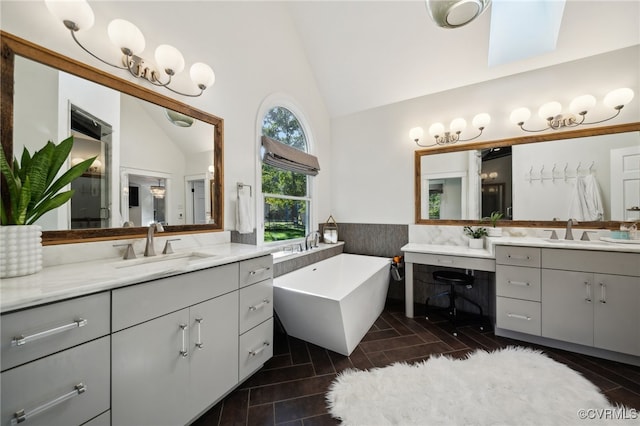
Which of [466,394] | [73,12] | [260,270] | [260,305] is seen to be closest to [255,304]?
[260,305]

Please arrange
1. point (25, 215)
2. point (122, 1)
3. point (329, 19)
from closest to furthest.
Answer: point (25, 215) < point (122, 1) < point (329, 19)

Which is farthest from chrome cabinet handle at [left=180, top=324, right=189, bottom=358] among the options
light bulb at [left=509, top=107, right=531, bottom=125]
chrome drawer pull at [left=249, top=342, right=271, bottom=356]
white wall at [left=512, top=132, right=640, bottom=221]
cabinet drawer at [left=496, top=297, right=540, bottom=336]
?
light bulb at [left=509, top=107, right=531, bottom=125]

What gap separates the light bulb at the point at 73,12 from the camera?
45.4 inches

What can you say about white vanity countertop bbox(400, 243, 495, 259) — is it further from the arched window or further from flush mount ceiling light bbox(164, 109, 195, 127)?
flush mount ceiling light bbox(164, 109, 195, 127)

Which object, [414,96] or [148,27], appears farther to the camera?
[414,96]

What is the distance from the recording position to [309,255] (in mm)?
2754

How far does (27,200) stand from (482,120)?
363 cm

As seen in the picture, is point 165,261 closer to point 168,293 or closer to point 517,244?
point 168,293

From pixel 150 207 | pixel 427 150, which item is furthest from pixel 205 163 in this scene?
pixel 427 150

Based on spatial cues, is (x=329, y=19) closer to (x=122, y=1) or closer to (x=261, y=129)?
(x=261, y=129)

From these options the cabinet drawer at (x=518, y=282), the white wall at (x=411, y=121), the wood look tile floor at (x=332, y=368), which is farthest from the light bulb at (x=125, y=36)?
the cabinet drawer at (x=518, y=282)

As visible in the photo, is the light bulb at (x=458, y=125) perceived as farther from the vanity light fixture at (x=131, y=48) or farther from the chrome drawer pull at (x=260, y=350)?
the chrome drawer pull at (x=260, y=350)

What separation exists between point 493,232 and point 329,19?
3.05 meters

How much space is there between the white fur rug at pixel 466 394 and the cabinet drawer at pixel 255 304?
0.68 meters
